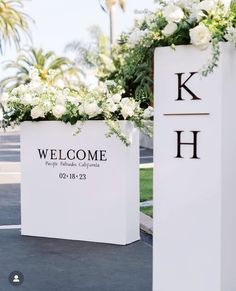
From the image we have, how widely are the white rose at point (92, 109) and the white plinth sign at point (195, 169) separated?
332 centimetres

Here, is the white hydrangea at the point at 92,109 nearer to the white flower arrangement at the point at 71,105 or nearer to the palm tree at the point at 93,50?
the white flower arrangement at the point at 71,105

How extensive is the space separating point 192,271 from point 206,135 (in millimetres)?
1115

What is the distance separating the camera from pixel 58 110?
8.41 meters

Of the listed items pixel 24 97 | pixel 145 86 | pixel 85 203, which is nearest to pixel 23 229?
pixel 85 203

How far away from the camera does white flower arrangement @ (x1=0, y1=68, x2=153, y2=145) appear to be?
26.8ft

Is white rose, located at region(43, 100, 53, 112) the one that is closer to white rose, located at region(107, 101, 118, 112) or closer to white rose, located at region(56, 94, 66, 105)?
white rose, located at region(56, 94, 66, 105)

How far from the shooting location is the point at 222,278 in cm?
477

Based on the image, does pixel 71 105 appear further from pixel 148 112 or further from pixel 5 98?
pixel 148 112

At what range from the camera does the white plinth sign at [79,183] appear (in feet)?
27.3

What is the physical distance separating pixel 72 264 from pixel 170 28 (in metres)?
3.54

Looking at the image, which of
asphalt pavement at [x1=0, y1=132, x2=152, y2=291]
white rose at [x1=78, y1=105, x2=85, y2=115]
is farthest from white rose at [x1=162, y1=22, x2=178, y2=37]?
white rose at [x1=78, y1=105, x2=85, y2=115]

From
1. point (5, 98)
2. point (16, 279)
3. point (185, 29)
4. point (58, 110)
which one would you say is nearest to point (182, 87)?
point (185, 29)

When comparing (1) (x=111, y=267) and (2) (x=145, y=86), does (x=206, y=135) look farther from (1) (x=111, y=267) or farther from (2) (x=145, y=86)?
(1) (x=111, y=267)

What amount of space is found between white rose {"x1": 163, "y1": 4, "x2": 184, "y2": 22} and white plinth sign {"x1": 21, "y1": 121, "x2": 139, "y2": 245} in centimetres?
364
